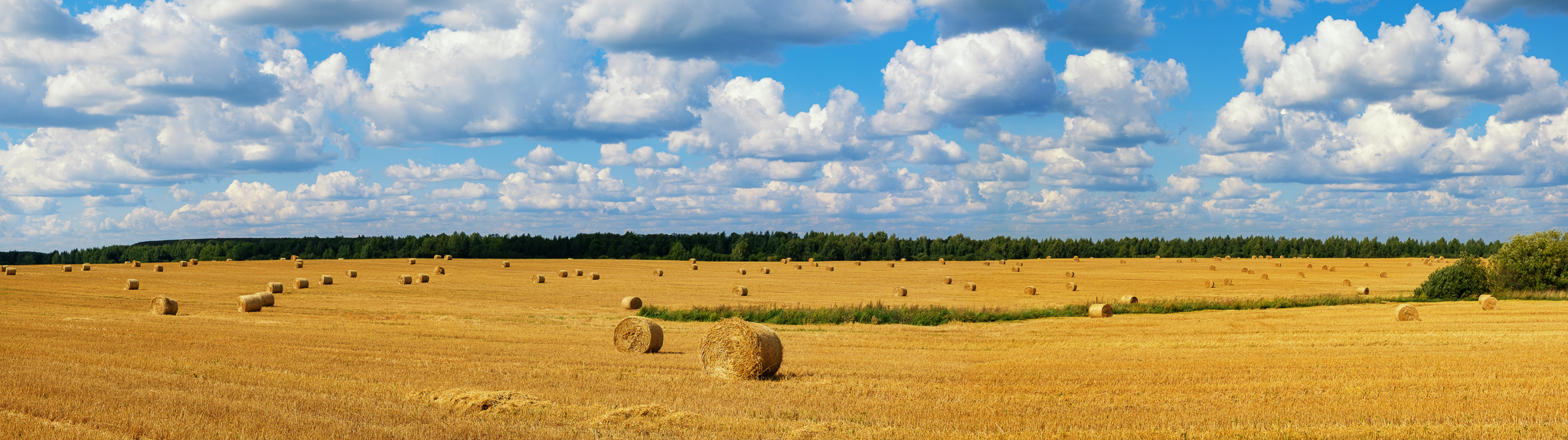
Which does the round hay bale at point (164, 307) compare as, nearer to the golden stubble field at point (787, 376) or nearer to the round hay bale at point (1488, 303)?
the golden stubble field at point (787, 376)

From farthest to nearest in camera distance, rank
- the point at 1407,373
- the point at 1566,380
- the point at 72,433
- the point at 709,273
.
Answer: the point at 709,273, the point at 1407,373, the point at 1566,380, the point at 72,433

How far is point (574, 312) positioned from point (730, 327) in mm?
18613

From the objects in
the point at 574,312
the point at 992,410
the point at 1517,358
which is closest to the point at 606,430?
the point at 992,410

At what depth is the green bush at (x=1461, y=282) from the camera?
41.8 m

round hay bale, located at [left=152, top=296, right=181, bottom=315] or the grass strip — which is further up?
round hay bale, located at [left=152, top=296, right=181, bottom=315]

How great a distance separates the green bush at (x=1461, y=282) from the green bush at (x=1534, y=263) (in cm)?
86

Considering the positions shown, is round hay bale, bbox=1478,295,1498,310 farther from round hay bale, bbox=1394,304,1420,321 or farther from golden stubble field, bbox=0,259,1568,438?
round hay bale, bbox=1394,304,1420,321

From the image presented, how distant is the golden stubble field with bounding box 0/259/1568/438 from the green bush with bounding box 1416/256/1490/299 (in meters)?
7.67

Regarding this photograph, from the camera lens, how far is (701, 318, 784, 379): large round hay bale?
16.3m

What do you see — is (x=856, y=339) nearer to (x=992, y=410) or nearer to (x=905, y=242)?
(x=992, y=410)

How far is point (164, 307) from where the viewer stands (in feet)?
96.6

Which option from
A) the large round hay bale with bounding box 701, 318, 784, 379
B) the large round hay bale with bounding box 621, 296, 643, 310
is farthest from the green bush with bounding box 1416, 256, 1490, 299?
the large round hay bale with bounding box 701, 318, 784, 379

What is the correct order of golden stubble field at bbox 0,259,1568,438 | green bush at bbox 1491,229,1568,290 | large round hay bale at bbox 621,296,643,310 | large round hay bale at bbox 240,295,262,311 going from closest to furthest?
golden stubble field at bbox 0,259,1568,438 < large round hay bale at bbox 240,295,262,311 < large round hay bale at bbox 621,296,643,310 < green bush at bbox 1491,229,1568,290

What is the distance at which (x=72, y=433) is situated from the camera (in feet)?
32.6
